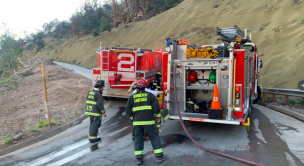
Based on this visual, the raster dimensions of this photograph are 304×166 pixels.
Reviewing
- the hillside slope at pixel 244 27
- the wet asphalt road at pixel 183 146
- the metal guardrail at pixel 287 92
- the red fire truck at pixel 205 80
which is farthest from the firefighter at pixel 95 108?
the hillside slope at pixel 244 27

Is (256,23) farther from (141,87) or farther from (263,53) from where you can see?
(141,87)

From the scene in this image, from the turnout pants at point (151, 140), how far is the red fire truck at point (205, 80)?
1693 mm

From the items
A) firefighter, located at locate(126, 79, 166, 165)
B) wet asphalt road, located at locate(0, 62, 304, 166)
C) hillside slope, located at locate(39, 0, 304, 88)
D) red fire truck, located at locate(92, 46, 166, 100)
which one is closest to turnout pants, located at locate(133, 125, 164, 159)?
firefighter, located at locate(126, 79, 166, 165)

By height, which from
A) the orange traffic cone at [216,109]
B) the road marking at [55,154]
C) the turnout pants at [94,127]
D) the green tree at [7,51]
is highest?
the green tree at [7,51]

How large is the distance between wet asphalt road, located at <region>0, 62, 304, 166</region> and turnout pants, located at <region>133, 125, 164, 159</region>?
0.25m

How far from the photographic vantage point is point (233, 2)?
30.1 m

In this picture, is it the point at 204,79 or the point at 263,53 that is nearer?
the point at 204,79

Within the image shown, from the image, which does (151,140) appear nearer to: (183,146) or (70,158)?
(183,146)

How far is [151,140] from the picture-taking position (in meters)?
4.88

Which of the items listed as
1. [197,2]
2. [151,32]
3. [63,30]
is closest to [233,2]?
[197,2]

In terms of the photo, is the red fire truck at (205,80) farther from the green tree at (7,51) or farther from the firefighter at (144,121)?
the green tree at (7,51)

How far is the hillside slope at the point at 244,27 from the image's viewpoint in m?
14.1

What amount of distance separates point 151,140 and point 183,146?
1.15 m

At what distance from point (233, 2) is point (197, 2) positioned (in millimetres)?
6413
